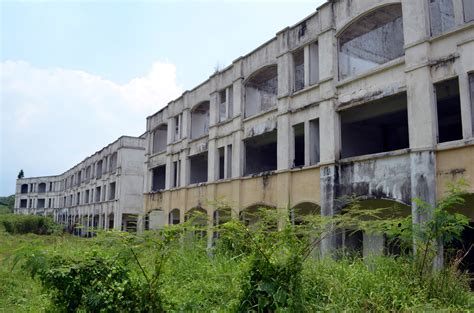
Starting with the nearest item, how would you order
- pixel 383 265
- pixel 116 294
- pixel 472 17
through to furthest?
1. pixel 116 294
2. pixel 383 265
3. pixel 472 17

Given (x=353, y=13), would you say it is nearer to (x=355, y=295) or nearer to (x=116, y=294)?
(x=355, y=295)

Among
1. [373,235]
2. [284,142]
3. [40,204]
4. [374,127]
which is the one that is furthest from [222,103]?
[40,204]

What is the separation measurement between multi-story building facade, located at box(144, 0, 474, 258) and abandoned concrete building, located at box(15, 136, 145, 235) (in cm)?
802

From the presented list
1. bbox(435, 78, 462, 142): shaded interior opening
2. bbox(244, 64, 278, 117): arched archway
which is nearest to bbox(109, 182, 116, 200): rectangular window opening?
bbox(244, 64, 278, 117): arched archway

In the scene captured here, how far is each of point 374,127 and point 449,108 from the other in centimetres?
302

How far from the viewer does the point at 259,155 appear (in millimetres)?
20562

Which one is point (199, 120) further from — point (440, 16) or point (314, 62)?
point (440, 16)

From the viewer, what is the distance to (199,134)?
24.2 meters

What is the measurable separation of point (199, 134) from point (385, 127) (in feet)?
36.4

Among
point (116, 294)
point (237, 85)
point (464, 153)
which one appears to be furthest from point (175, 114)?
point (116, 294)

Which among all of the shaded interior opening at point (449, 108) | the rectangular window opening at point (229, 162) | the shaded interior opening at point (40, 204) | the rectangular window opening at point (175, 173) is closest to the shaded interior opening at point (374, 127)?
the shaded interior opening at point (449, 108)

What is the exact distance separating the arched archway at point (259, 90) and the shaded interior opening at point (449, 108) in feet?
23.1

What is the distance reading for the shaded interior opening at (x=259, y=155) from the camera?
1972cm

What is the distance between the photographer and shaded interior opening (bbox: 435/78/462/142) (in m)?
11.9
